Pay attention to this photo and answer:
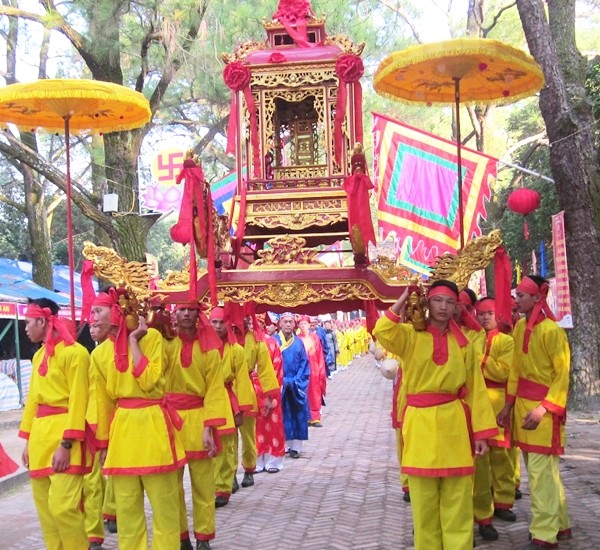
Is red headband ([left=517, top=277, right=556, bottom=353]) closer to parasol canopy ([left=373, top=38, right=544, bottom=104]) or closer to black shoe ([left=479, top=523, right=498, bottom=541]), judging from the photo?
black shoe ([left=479, top=523, right=498, bottom=541])

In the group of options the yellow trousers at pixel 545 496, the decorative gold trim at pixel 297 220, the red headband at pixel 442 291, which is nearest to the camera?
the red headband at pixel 442 291

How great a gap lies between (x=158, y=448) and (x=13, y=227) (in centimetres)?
2481

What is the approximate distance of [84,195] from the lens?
10758mm

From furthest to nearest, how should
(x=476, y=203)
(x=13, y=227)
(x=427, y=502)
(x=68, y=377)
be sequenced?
A: (x=13, y=227) < (x=476, y=203) < (x=68, y=377) < (x=427, y=502)

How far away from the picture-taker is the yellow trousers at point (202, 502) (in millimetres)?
5504

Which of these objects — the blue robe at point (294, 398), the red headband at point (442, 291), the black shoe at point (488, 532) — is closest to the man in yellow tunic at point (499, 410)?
the black shoe at point (488, 532)

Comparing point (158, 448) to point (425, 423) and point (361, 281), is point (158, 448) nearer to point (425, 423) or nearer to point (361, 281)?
point (425, 423)

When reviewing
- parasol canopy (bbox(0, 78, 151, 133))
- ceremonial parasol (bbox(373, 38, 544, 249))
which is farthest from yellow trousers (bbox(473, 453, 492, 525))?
parasol canopy (bbox(0, 78, 151, 133))

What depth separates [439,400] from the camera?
179 inches

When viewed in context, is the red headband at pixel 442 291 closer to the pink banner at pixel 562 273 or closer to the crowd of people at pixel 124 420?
the crowd of people at pixel 124 420

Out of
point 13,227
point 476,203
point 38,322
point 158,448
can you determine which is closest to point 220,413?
point 158,448

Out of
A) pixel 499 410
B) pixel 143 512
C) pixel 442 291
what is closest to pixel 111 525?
pixel 143 512

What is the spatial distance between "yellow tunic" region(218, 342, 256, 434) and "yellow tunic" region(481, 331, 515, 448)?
7.40 ft

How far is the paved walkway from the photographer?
5801mm
